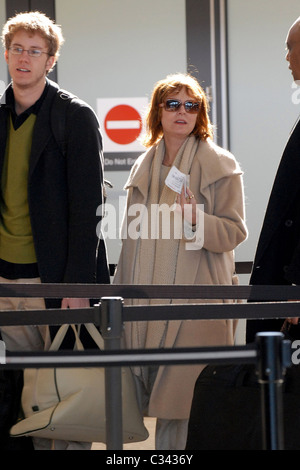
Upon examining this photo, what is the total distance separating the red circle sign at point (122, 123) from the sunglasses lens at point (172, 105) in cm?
127

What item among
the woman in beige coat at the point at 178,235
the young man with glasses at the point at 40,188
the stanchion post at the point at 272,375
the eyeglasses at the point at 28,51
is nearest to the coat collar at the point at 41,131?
the young man with glasses at the point at 40,188

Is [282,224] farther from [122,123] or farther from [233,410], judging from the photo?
[122,123]

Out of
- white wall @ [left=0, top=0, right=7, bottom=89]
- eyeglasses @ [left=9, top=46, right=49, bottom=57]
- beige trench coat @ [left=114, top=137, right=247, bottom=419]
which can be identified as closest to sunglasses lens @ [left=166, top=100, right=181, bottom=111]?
beige trench coat @ [left=114, top=137, right=247, bottom=419]

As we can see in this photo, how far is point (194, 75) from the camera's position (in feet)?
17.0

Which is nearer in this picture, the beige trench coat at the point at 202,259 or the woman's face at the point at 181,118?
the beige trench coat at the point at 202,259

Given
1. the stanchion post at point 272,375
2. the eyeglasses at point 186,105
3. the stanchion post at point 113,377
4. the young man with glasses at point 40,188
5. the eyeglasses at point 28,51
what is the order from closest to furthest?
the stanchion post at point 272,375 → the stanchion post at point 113,377 → the young man with glasses at point 40,188 → the eyeglasses at point 28,51 → the eyeglasses at point 186,105

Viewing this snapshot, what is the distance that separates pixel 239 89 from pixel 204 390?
2.75m

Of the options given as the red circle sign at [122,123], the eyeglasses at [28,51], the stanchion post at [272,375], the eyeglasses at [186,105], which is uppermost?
the eyeglasses at [28,51]

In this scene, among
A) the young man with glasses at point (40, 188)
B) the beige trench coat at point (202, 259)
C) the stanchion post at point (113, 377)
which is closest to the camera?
the stanchion post at point (113, 377)

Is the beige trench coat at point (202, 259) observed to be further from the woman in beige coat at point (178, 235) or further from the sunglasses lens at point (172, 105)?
the sunglasses lens at point (172, 105)

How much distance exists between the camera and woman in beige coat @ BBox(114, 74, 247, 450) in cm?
378

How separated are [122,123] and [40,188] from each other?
1.83 m

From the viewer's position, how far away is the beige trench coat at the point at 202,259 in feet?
12.4

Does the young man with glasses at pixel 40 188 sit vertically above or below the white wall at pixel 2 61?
below
